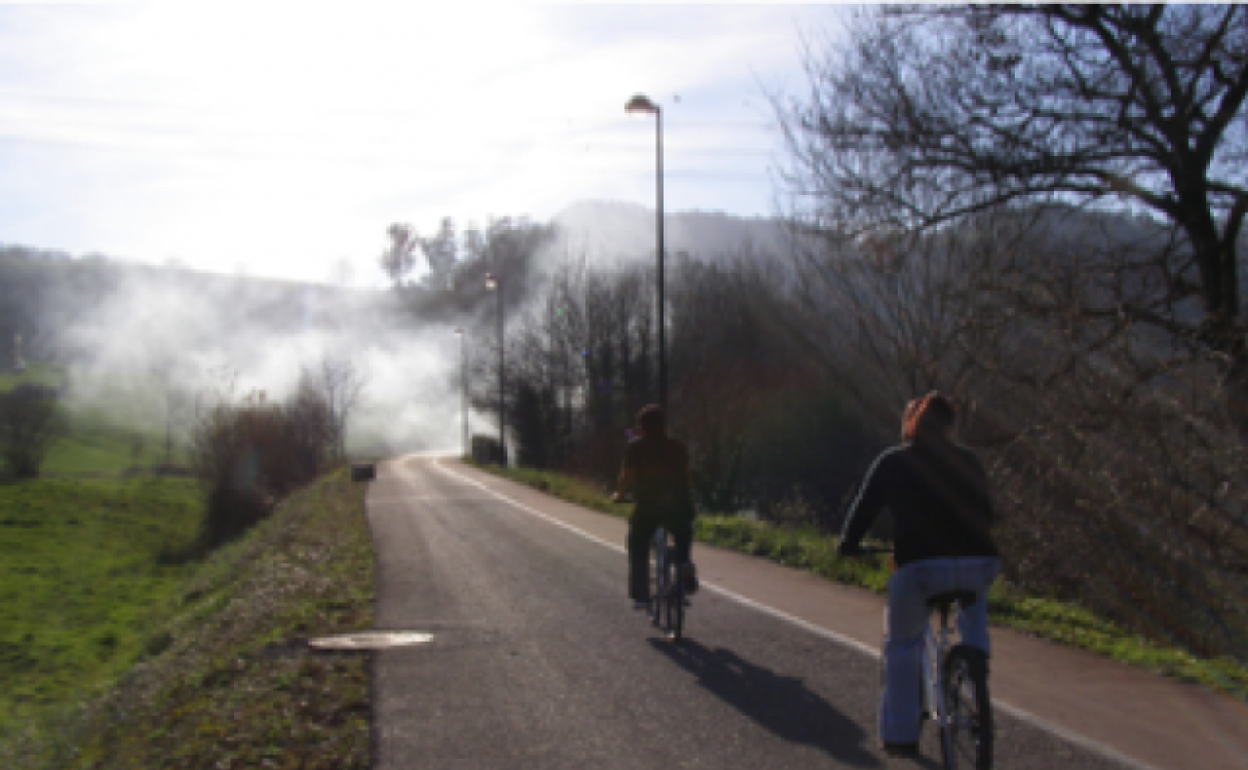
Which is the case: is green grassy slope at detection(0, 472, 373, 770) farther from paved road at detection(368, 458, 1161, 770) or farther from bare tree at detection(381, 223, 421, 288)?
bare tree at detection(381, 223, 421, 288)

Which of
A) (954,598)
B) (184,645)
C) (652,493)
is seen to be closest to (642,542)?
(652,493)

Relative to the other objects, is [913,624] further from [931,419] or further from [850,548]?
[931,419]

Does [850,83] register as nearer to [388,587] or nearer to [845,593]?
[845,593]

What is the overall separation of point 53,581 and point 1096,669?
39437 millimetres

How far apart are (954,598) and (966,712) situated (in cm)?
49

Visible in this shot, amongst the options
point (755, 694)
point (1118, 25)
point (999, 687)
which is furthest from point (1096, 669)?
point (1118, 25)

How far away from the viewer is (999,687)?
6.60 meters

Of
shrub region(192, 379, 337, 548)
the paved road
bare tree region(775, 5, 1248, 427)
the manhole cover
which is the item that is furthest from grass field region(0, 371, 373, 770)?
bare tree region(775, 5, 1248, 427)

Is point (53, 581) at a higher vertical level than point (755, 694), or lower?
lower

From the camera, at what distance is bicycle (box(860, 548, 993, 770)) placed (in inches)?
179

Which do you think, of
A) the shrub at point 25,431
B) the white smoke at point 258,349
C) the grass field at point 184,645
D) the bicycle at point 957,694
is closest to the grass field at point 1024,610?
the bicycle at point 957,694

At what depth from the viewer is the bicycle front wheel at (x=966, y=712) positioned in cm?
453

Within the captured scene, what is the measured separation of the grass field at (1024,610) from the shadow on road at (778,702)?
2.89ft

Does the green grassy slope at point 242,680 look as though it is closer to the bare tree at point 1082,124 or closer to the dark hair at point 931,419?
the dark hair at point 931,419
